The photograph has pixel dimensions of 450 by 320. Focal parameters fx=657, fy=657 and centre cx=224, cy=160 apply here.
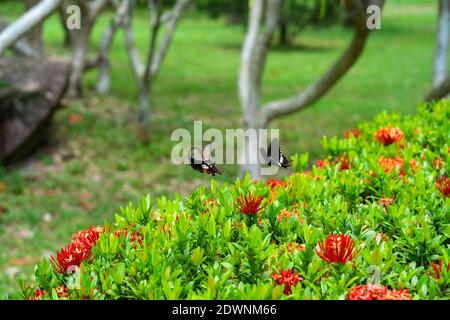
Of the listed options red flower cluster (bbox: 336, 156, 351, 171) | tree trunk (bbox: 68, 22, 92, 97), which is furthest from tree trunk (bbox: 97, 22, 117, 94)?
red flower cluster (bbox: 336, 156, 351, 171)

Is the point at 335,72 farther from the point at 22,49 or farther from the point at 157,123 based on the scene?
the point at 22,49

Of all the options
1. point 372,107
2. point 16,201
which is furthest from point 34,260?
point 372,107

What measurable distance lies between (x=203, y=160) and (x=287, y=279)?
56 cm

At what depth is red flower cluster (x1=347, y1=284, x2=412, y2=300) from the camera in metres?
1.81

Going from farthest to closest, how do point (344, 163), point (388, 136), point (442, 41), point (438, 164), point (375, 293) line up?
point (442, 41) < point (388, 136) < point (344, 163) < point (438, 164) < point (375, 293)

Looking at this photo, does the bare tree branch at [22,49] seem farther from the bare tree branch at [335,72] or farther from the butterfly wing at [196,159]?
the butterfly wing at [196,159]

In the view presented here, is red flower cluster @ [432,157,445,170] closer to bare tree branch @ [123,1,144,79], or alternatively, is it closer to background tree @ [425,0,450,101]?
background tree @ [425,0,450,101]

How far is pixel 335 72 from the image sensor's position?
6.66 m

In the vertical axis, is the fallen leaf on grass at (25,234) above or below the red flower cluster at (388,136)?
below

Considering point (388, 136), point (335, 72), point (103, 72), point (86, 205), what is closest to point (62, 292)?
point (388, 136)

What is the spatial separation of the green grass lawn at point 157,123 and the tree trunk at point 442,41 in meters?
1.98

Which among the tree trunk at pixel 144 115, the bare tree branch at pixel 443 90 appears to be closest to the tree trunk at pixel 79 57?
the tree trunk at pixel 144 115

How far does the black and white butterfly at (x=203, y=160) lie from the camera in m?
2.32
